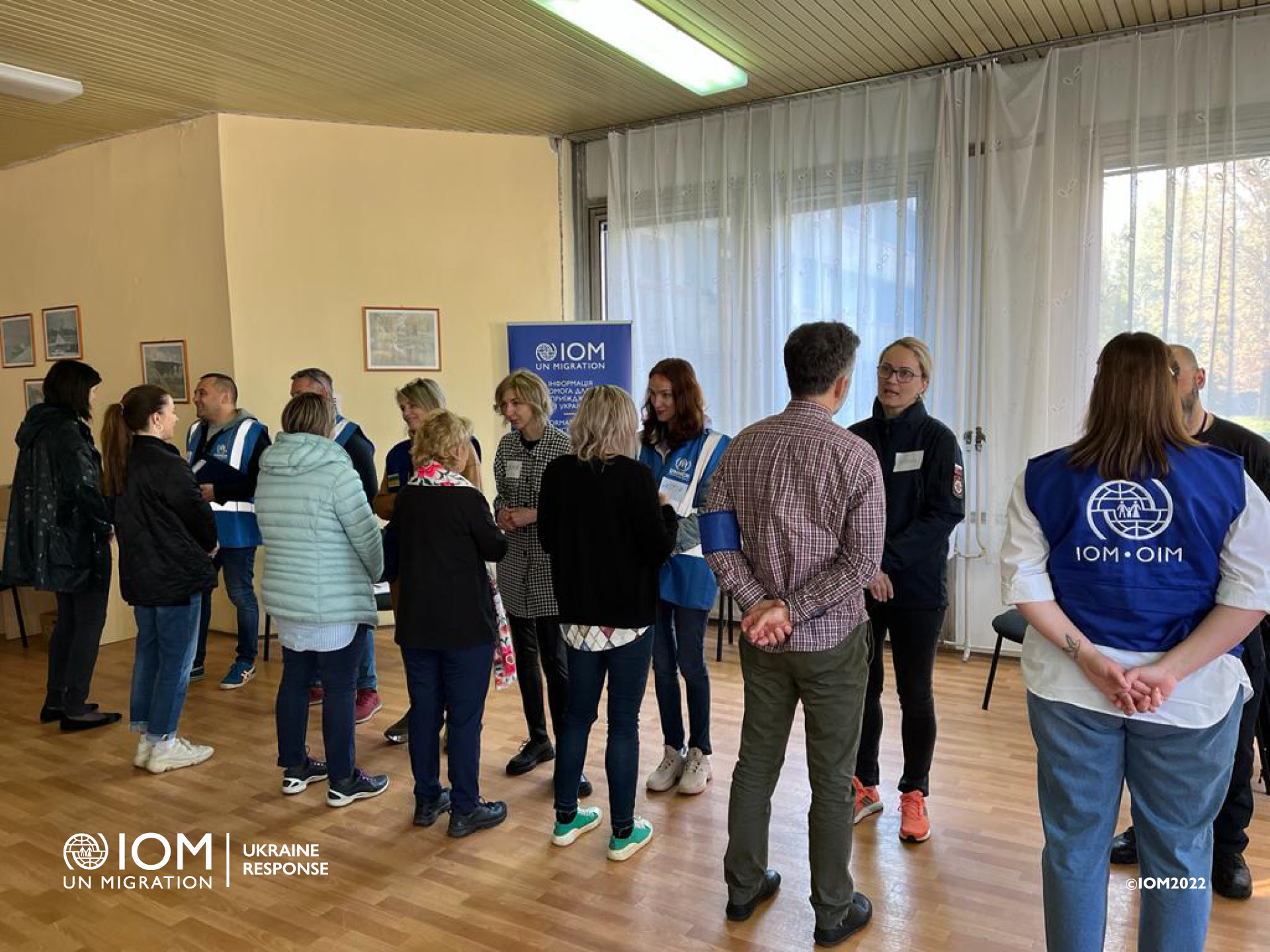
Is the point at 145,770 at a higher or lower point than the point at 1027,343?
lower

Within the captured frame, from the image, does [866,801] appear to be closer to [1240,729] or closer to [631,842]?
[631,842]

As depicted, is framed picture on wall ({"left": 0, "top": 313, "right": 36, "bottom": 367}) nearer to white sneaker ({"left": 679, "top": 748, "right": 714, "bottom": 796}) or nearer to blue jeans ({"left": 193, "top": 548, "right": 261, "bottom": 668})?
blue jeans ({"left": 193, "top": 548, "right": 261, "bottom": 668})

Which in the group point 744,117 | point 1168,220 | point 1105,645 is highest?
point 744,117

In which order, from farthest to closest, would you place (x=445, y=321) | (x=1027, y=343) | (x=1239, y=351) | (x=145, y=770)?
1. (x=445, y=321)
2. (x=1027, y=343)
3. (x=1239, y=351)
4. (x=145, y=770)

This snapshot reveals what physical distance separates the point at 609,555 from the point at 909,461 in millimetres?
955

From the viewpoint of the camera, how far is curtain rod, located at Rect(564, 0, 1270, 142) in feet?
13.5

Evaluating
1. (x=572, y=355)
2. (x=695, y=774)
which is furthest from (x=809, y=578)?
(x=572, y=355)

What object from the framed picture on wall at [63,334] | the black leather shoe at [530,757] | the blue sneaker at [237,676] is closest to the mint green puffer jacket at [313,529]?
the black leather shoe at [530,757]

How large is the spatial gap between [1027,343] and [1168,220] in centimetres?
81

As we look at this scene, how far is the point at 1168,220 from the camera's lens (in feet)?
14.0

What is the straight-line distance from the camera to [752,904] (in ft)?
7.96

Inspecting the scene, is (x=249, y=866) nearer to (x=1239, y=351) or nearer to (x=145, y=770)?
(x=145, y=770)

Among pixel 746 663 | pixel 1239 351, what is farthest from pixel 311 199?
pixel 1239 351

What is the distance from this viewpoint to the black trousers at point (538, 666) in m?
3.23
